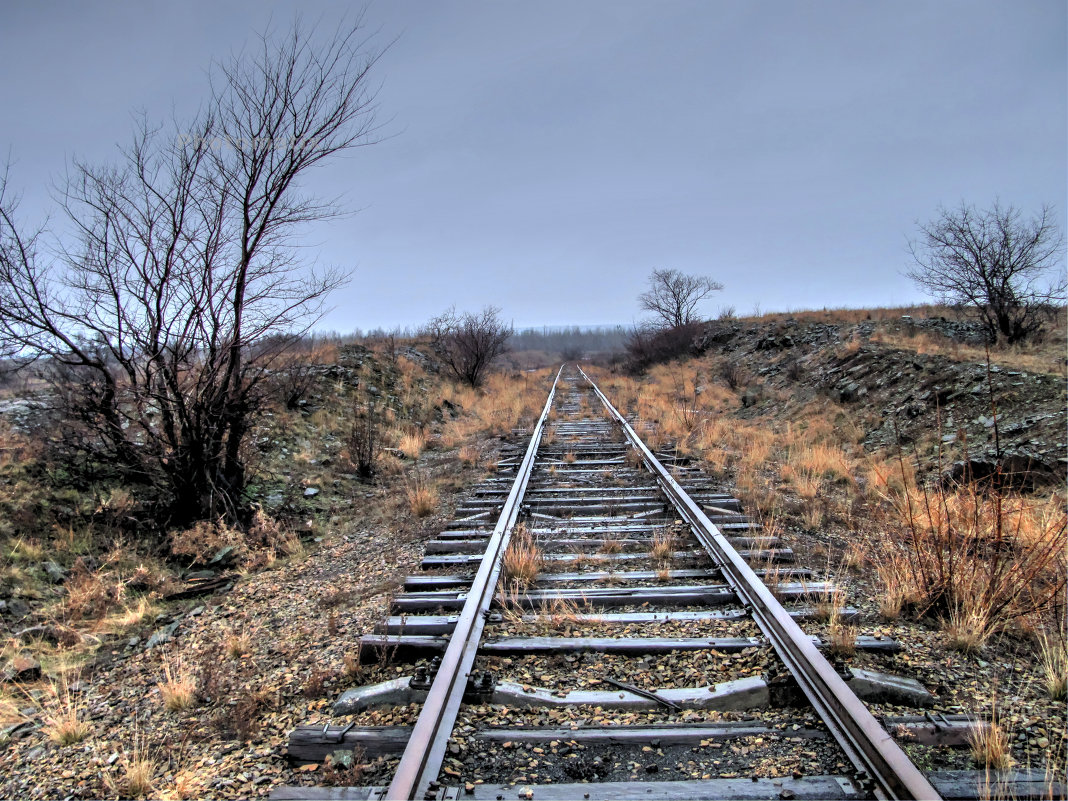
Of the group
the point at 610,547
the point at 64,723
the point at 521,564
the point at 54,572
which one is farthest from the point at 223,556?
the point at 610,547

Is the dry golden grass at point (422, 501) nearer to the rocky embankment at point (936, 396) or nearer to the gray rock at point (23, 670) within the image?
the gray rock at point (23, 670)

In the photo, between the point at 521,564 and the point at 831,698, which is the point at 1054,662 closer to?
the point at 831,698

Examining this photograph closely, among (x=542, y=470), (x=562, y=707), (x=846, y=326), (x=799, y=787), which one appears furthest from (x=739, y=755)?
(x=846, y=326)

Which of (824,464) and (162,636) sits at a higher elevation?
(824,464)

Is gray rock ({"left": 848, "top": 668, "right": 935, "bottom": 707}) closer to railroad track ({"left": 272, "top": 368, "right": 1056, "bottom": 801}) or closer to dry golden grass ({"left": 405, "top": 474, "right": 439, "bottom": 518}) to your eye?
railroad track ({"left": 272, "top": 368, "right": 1056, "bottom": 801})

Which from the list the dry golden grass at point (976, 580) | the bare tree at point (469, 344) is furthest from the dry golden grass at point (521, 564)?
the bare tree at point (469, 344)

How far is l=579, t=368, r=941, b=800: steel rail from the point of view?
1906mm

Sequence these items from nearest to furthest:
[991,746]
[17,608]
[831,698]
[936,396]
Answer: [991,746] < [831,698] < [17,608] < [936,396]

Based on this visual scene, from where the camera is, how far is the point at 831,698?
238 centimetres

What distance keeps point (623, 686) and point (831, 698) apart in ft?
2.99

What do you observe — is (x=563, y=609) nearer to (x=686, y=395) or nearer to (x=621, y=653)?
(x=621, y=653)

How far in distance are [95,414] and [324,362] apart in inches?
290

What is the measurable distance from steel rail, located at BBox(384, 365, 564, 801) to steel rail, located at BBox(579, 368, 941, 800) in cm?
160

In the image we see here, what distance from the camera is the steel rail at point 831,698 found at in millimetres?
1906
